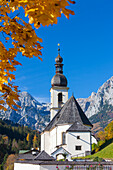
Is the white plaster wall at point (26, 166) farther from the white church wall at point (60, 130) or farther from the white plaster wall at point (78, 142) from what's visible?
the white church wall at point (60, 130)

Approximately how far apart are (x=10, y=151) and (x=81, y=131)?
115 metres

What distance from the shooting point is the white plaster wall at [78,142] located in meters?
39.8

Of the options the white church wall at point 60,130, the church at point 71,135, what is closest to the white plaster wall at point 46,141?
the church at point 71,135

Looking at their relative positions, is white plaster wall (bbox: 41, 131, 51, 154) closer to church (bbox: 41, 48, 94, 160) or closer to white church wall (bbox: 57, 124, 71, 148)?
church (bbox: 41, 48, 94, 160)

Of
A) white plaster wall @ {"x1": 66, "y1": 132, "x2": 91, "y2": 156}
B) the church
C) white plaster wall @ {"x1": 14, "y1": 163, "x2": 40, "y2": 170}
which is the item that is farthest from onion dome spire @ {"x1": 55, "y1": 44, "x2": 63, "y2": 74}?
white plaster wall @ {"x1": 14, "y1": 163, "x2": 40, "y2": 170}

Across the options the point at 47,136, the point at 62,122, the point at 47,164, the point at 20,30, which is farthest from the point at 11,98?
the point at 47,136

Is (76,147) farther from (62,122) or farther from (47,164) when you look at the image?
(47,164)

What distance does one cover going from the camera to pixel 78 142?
40188 mm

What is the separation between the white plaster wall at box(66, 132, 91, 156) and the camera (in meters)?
39.8

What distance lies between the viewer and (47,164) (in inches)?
813

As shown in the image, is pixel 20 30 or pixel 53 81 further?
pixel 53 81

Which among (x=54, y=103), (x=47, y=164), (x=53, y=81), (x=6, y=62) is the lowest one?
(x=47, y=164)

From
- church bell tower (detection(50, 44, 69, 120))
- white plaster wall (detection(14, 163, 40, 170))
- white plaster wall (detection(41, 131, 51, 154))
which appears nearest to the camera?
white plaster wall (detection(14, 163, 40, 170))

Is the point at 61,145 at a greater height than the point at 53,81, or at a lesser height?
lesser
